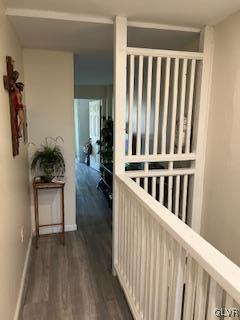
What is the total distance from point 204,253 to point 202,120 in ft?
5.61

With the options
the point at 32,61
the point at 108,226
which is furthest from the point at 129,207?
the point at 32,61

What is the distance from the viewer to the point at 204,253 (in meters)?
0.95

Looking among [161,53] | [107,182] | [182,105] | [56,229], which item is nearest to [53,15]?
[161,53]

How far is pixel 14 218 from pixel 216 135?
1879mm

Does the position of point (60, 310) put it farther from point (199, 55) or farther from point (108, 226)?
point (199, 55)

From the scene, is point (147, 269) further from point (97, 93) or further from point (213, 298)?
point (97, 93)

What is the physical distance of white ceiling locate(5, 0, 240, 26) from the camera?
1.78m

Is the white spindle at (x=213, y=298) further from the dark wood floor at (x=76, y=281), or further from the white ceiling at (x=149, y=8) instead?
the white ceiling at (x=149, y=8)

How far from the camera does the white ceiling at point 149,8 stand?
5.84ft

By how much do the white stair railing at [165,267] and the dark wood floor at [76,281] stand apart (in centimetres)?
20

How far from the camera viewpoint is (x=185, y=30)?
226cm

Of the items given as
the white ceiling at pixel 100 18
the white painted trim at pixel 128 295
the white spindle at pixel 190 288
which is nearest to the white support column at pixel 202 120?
the white ceiling at pixel 100 18

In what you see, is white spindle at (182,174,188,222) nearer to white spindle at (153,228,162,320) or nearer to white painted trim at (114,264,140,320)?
white painted trim at (114,264,140,320)

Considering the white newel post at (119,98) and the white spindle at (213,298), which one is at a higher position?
the white newel post at (119,98)
